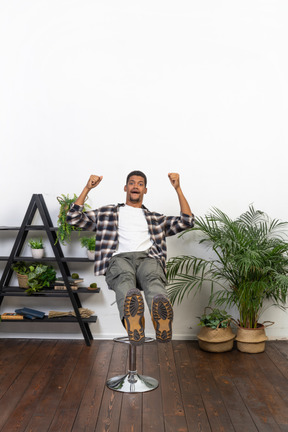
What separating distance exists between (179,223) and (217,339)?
0.95 meters

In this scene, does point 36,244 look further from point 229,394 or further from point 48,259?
point 229,394

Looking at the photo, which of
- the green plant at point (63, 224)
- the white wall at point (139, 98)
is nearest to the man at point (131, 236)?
the green plant at point (63, 224)

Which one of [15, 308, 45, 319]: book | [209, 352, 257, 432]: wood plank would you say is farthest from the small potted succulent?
[209, 352, 257, 432]: wood plank

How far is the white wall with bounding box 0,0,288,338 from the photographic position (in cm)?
408

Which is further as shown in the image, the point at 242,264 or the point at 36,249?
the point at 36,249

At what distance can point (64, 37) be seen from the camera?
4.10 meters

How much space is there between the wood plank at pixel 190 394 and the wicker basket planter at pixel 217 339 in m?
0.17

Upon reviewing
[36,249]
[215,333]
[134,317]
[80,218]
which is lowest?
[215,333]

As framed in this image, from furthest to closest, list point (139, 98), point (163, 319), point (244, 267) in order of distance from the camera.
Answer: point (139, 98) → point (244, 267) → point (163, 319)

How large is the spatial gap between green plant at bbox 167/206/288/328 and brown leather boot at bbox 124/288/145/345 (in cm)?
100

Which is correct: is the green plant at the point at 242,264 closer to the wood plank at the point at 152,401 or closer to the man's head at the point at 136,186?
the wood plank at the point at 152,401

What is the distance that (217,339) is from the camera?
3680 mm

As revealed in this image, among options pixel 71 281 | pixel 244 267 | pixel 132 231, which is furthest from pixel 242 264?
pixel 71 281

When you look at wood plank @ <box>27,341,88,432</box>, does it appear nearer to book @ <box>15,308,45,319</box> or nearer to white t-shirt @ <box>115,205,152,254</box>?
book @ <box>15,308,45,319</box>
